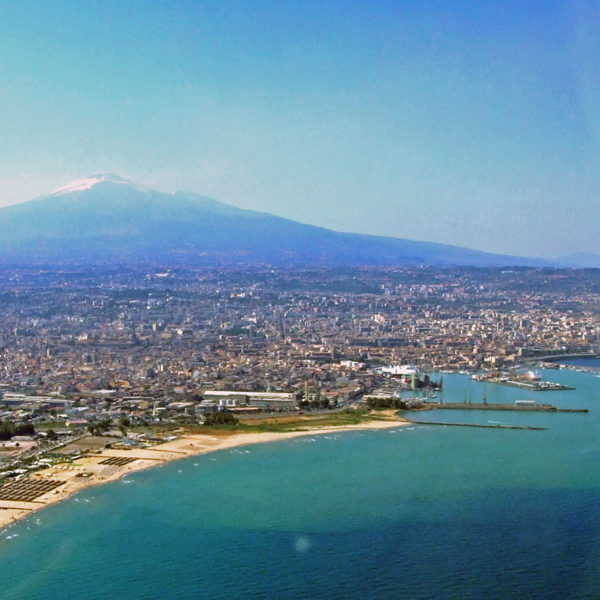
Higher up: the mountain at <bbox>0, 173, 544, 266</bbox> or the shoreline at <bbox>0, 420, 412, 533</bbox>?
the mountain at <bbox>0, 173, 544, 266</bbox>

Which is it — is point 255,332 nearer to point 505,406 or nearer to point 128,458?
point 505,406

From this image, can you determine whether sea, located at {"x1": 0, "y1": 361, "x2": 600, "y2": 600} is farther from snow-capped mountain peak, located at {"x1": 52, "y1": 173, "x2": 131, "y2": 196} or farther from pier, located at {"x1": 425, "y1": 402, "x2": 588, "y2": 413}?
snow-capped mountain peak, located at {"x1": 52, "y1": 173, "x2": 131, "y2": 196}

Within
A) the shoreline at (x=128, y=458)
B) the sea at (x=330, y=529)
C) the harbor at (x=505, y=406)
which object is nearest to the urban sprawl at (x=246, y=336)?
the shoreline at (x=128, y=458)

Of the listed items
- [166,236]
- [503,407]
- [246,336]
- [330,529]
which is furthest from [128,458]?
[166,236]

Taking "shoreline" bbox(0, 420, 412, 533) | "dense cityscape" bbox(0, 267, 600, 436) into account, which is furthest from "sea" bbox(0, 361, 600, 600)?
"dense cityscape" bbox(0, 267, 600, 436)

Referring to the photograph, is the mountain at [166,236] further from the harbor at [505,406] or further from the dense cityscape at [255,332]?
the harbor at [505,406]

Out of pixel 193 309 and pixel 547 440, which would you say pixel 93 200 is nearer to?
pixel 193 309
